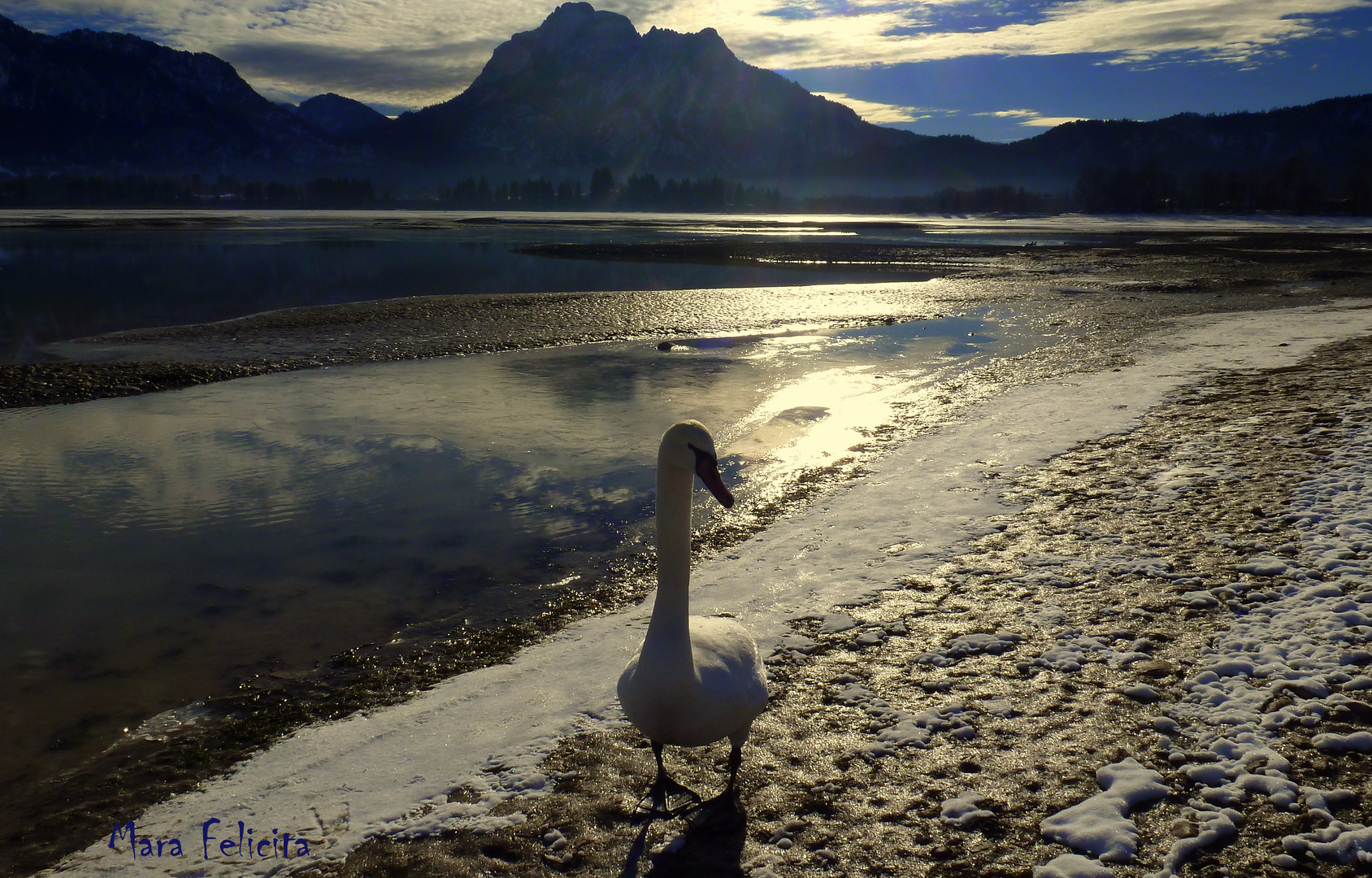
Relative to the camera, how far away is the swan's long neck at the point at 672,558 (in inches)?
161

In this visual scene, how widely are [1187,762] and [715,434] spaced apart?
28.0ft

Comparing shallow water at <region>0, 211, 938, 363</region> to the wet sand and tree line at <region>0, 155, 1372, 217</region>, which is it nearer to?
the wet sand

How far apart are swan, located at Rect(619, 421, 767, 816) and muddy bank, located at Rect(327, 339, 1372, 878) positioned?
13.3 inches

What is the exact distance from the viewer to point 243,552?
323 inches

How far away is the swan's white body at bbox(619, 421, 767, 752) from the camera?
3996mm

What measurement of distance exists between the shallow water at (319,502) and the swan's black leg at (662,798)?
9.27 feet

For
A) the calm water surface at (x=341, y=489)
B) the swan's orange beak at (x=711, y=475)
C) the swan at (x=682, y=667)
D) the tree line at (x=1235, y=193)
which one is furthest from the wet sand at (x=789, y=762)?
the tree line at (x=1235, y=193)

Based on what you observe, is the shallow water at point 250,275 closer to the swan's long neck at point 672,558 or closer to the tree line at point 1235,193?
the swan's long neck at point 672,558

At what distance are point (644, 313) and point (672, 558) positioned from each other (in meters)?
22.9

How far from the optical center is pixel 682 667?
4.00 m

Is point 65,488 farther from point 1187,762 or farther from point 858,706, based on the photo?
point 1187,762

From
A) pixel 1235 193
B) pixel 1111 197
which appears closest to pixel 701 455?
pixel 1235 193

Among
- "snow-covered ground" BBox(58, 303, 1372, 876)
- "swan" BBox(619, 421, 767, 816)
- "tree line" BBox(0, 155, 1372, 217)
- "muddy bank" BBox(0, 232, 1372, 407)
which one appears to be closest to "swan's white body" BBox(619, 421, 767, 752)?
"swan" BBox(619, 421, 767, 816)

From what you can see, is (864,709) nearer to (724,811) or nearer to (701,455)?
(724,811)
